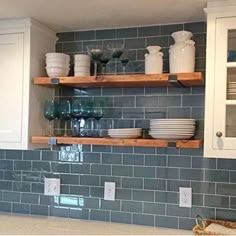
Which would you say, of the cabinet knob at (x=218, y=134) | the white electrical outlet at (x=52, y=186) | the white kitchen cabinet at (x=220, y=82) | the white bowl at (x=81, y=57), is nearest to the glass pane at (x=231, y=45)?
the white kitchen cabinet at (x=220, y=82)

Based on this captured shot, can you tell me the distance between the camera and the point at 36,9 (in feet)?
6.88

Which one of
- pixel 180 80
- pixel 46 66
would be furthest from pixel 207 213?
pixel 46 66

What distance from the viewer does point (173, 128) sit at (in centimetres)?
200

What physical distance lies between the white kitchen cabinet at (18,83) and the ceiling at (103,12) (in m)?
0.10

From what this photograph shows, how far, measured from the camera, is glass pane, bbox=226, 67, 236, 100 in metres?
1.89

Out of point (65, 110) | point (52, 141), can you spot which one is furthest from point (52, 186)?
point (65, 110)

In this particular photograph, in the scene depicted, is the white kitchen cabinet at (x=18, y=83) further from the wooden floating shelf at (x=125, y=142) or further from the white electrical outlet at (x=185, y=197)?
the white electrical outlet at (x=185, y=197)

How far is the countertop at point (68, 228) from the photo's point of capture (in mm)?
2164

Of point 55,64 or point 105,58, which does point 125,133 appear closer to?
point 105,58

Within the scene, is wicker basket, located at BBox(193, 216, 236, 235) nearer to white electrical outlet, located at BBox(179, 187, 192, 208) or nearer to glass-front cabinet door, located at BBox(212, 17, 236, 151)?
white electrical outlet, located at BBox(179, 187, 192, 208)

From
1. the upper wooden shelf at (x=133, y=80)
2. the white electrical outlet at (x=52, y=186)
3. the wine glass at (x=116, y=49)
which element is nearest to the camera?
the upper wooden shelf at (x=133, y=80)

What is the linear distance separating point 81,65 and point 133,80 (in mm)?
413

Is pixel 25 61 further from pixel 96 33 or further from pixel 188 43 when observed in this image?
pixel 188 43

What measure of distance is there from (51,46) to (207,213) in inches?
60.3
